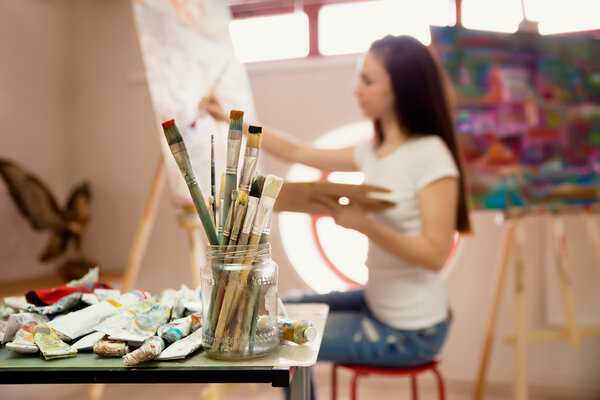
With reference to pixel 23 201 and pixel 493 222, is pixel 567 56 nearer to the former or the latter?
pixel 493 222

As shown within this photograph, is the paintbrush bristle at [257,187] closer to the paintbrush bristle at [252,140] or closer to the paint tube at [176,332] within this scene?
the paintbrush bristle at [252,140]

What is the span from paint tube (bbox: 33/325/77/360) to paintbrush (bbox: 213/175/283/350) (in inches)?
8.7

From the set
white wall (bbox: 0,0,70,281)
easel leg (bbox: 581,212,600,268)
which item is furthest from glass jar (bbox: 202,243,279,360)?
white wall (bbox: 0,0,70,281)

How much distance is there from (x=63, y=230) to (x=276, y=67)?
57.5 inches

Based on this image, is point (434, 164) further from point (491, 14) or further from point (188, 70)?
point (491, 14)

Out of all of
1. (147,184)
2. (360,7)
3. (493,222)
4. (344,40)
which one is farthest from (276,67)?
(493,222)

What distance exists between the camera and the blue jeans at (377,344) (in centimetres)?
135

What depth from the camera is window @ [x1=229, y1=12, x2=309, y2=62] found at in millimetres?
2824

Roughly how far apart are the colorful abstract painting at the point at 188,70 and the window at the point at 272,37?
1076 mm

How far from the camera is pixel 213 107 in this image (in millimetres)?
1557

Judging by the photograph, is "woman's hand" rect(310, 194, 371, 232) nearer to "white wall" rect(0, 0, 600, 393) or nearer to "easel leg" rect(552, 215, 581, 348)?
"easel leg" rect(552, 215, 581, 348)

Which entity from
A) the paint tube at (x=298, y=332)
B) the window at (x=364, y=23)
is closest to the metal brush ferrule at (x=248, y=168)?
the paint tube at (x=298, y=332)

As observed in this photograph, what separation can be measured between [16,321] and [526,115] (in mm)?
1854

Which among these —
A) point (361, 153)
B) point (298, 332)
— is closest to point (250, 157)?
point (298, 332)
